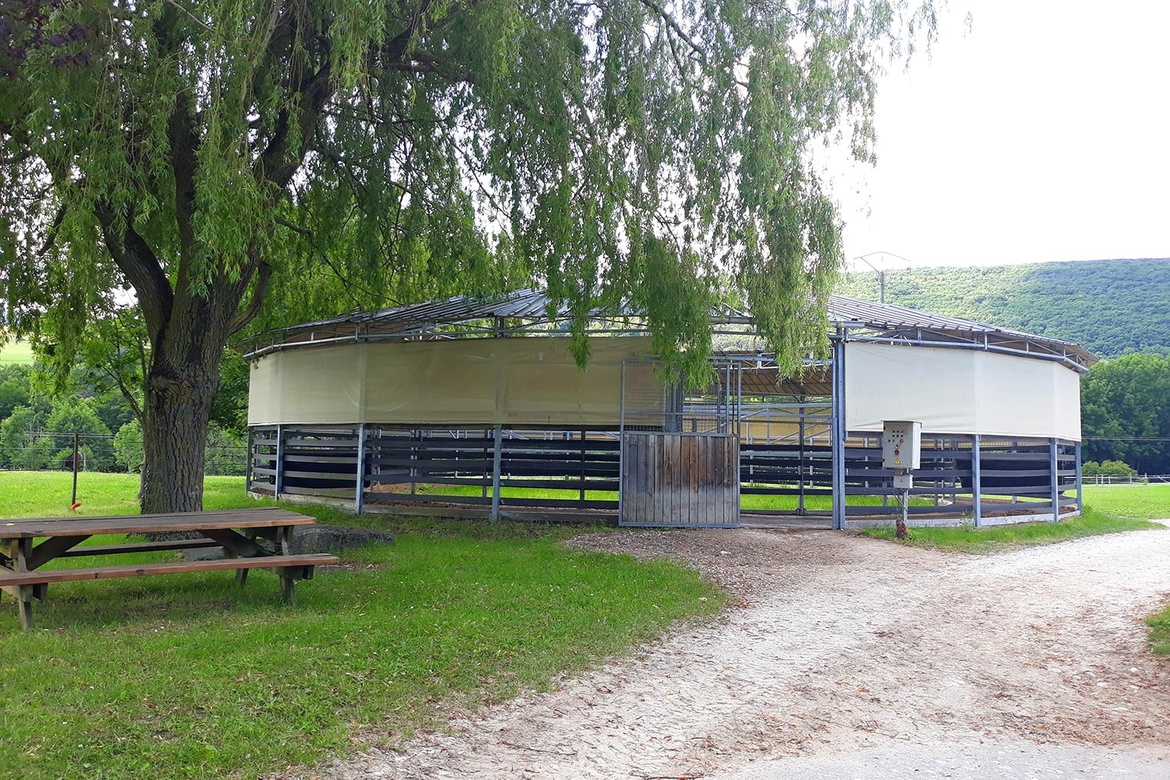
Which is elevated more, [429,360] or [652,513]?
[429,360]

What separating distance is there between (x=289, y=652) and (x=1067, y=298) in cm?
9220

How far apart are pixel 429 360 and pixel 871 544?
732cm

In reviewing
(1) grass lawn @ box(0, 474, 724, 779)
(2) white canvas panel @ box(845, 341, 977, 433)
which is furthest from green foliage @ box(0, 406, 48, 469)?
(2) white canvas panel @ box(845, 341, 977, 433)

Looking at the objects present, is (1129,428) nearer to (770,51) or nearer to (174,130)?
(770,51)

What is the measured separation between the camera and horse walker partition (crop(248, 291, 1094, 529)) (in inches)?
527

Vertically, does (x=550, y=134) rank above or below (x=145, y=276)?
above

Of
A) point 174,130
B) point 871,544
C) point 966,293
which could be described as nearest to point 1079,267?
point 966,293

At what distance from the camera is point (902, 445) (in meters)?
12.9

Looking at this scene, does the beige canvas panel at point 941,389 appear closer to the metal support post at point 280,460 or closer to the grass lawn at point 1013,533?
the grass lawn at point 1013,533

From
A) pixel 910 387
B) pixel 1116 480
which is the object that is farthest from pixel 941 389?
pixel 1116 480

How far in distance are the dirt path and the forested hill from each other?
65569 millimetres

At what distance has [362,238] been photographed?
40.0ft

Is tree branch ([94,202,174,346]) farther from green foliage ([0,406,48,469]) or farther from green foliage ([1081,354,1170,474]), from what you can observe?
green foliage ([1081,354,1170,474])

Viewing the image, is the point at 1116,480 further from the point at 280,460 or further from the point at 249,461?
the point at 280,460
